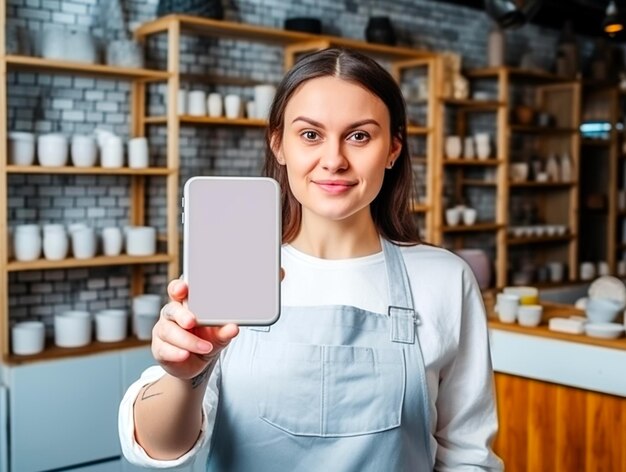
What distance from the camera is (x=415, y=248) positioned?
65.0 inches

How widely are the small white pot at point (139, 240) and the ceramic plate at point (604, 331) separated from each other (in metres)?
2.29

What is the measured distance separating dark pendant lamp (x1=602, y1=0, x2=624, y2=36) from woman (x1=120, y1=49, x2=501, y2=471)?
3175 millimetres

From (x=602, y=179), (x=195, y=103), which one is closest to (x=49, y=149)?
(x=195, y=103)

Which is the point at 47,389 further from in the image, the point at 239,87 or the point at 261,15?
the point at 261,15

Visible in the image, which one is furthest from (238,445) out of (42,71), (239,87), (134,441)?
(239,87)

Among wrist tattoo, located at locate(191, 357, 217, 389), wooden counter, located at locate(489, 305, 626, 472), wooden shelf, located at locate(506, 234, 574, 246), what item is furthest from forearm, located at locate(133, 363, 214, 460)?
wooden shelf, located at locate(506, 234, 574, 246)

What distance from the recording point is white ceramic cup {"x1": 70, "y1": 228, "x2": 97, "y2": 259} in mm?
4262

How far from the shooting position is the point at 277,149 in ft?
5.33

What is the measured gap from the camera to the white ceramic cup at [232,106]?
15.8 ft

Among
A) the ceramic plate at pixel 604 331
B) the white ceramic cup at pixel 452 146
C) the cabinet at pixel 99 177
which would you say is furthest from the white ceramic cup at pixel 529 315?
the white ceramic cup at pixel 452 146

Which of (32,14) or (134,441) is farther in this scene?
(32,14)

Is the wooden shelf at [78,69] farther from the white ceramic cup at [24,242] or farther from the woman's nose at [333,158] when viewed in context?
the woman's nose at [333,158]

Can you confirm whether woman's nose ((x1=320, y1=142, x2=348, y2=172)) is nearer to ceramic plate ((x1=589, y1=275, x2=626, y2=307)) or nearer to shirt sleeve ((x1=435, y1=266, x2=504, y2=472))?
shirt sleeve ((x1=435, y1=266, x2=504, y2=472))

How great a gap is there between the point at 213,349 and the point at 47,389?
128 inches
